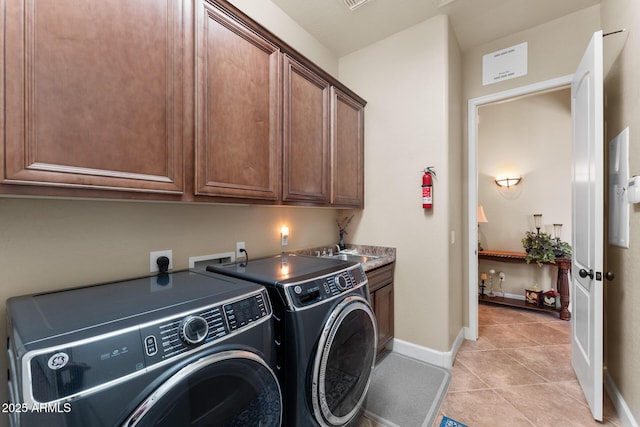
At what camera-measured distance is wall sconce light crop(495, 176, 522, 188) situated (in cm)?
405

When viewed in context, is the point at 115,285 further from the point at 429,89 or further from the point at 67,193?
the point at 429,89

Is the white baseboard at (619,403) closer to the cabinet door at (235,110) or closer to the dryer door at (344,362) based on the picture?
the dryer door at (344,362)

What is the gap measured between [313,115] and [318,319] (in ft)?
4.84


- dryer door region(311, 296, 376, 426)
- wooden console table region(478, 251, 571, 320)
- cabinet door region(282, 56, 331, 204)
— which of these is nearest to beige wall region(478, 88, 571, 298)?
wooden console table region(478, 251, 571, 320)

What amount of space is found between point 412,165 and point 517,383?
74.0 inches

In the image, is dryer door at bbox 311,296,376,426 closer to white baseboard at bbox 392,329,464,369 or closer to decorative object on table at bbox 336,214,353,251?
white baseboard at bbox 392,329,464,369

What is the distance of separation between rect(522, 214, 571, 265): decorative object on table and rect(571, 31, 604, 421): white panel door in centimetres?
157

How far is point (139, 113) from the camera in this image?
1.11 m

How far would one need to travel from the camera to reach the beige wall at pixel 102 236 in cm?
109

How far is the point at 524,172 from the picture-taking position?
4020 mm

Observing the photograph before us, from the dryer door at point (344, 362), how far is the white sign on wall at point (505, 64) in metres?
2.54

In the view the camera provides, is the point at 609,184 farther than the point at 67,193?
Yes

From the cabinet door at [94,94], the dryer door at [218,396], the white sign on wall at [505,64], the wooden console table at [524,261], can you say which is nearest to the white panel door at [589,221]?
the white sign on wall at [505,64]

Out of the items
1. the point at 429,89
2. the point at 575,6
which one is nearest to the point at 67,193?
the point at 429,89
